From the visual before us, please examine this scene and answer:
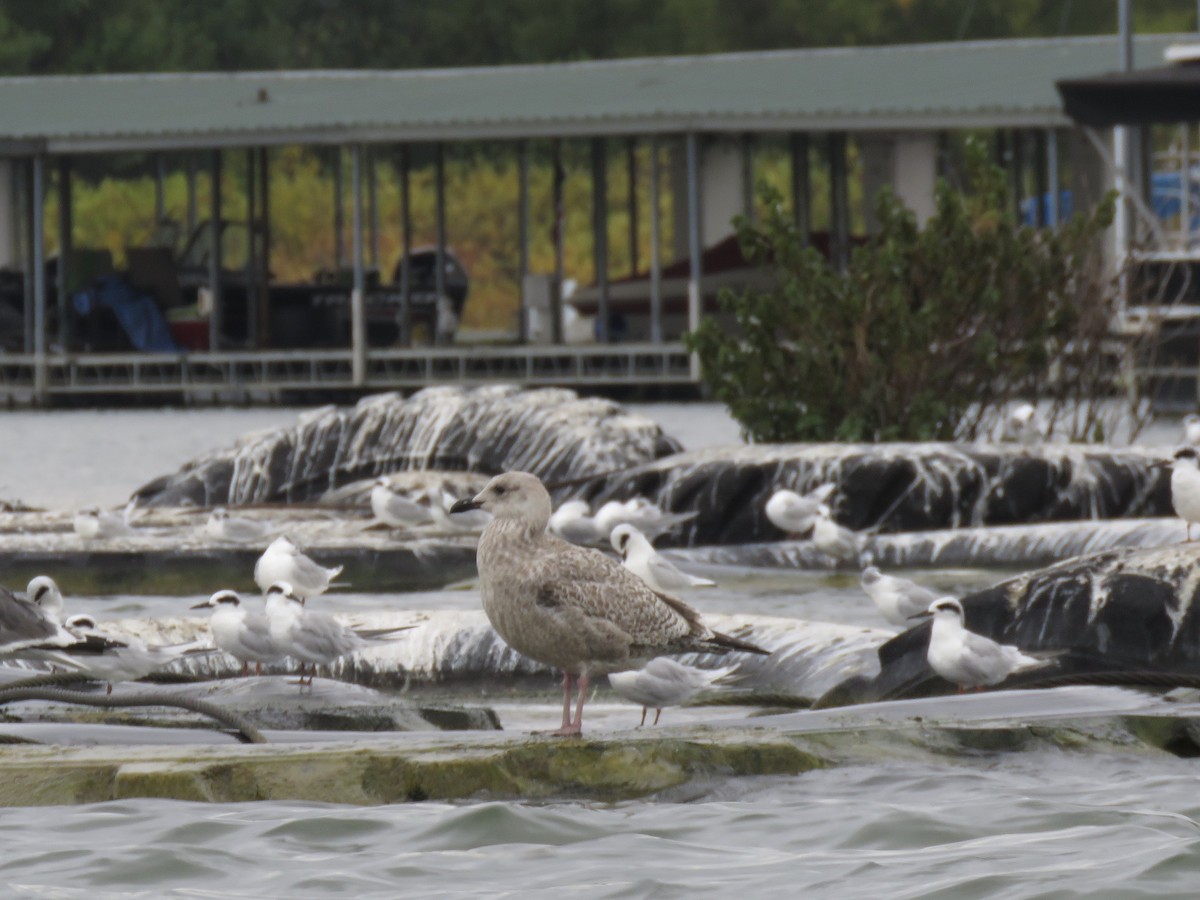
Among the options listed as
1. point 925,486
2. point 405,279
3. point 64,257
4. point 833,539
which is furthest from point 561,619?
point 64,257

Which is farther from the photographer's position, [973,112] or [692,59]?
[692,59]

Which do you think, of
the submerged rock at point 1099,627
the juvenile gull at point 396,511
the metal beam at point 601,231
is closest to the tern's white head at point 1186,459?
the submerged rock at point 1099,627

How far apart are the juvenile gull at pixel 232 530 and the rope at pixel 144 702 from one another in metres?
6.18

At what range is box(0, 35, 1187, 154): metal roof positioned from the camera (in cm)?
2786

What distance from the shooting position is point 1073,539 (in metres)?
14.0

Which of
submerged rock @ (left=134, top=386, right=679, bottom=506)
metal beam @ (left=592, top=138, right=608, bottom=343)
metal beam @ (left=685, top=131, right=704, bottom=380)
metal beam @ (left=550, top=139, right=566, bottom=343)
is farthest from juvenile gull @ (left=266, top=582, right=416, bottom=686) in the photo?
metal beam @ (left=550, top=139, right=566, bottom=343)

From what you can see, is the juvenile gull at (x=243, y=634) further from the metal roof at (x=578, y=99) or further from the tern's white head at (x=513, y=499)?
the metal roof at (x=578, y=99)

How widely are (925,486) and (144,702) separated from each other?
7.89 meters

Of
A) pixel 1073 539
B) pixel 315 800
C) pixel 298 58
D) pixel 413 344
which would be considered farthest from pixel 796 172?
pixel 298 58

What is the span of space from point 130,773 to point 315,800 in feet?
1.76

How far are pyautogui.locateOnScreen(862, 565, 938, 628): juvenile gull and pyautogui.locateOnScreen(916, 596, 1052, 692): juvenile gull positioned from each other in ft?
5.51

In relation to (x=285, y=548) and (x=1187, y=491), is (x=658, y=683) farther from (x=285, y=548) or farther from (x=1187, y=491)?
(x=1187, y=491)

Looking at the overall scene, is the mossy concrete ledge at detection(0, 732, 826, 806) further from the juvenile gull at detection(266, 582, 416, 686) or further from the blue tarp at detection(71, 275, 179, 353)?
the blue tarp at detection(71, 275, 179, 353)

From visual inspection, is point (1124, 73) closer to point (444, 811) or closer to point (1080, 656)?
point (1080, 656)
